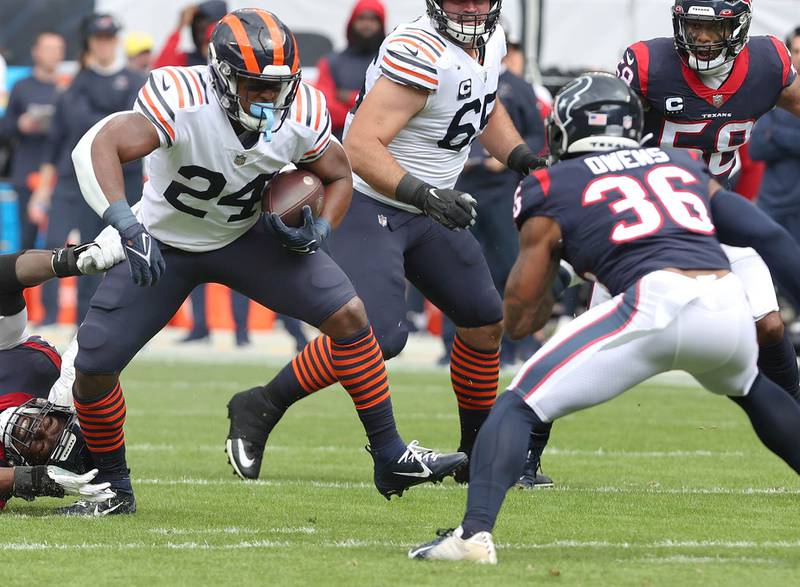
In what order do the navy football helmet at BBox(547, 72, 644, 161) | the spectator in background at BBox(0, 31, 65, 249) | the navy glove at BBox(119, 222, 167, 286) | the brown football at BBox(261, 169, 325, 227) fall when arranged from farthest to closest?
1. the spectator in background at BBox(0, 31, 65, 249)
2. the brown football at BBox(261, 169, 325, 227)
3. the navy glove at BBox(119, 222, 167, 286)
4. the navy football helmet at BBox(547, 72, 644, 161)

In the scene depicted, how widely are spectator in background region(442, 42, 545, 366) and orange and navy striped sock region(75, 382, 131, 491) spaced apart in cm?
497

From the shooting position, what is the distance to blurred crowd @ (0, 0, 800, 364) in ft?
34.3

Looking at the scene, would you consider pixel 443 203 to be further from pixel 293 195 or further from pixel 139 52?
pixel 139 52

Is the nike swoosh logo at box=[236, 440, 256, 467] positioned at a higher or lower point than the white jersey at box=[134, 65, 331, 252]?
lower

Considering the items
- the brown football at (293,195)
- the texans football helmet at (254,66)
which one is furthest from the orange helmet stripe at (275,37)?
the brown football at (293,195)

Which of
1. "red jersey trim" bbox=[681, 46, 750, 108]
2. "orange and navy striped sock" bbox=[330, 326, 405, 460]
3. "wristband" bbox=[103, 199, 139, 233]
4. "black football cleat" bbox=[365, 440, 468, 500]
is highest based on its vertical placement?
"wristband" bbox=[103, 199, 139, 233]

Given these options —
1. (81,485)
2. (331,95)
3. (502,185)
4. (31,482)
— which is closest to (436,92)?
(81,485)

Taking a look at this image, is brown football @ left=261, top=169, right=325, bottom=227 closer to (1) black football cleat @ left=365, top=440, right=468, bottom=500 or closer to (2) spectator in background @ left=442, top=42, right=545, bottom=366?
(1) black football cleat @ left=365, top=440, right=468, bottom=500

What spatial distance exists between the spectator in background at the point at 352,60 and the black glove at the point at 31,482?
5481 millimetres

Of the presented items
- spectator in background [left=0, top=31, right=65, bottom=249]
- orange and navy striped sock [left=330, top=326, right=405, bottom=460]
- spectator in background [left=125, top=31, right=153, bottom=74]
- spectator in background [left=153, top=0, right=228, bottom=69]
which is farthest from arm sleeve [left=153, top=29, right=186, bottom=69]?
orange and navy striped sock [left=330, top=326, right=405, bottom=460]

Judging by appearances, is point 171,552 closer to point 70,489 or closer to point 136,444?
point 70,489

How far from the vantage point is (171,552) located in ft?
15.0

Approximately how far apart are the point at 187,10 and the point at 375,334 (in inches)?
236

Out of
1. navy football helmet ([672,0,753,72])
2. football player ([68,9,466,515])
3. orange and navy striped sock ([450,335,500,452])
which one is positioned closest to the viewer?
football player ([68,9,466,515])
